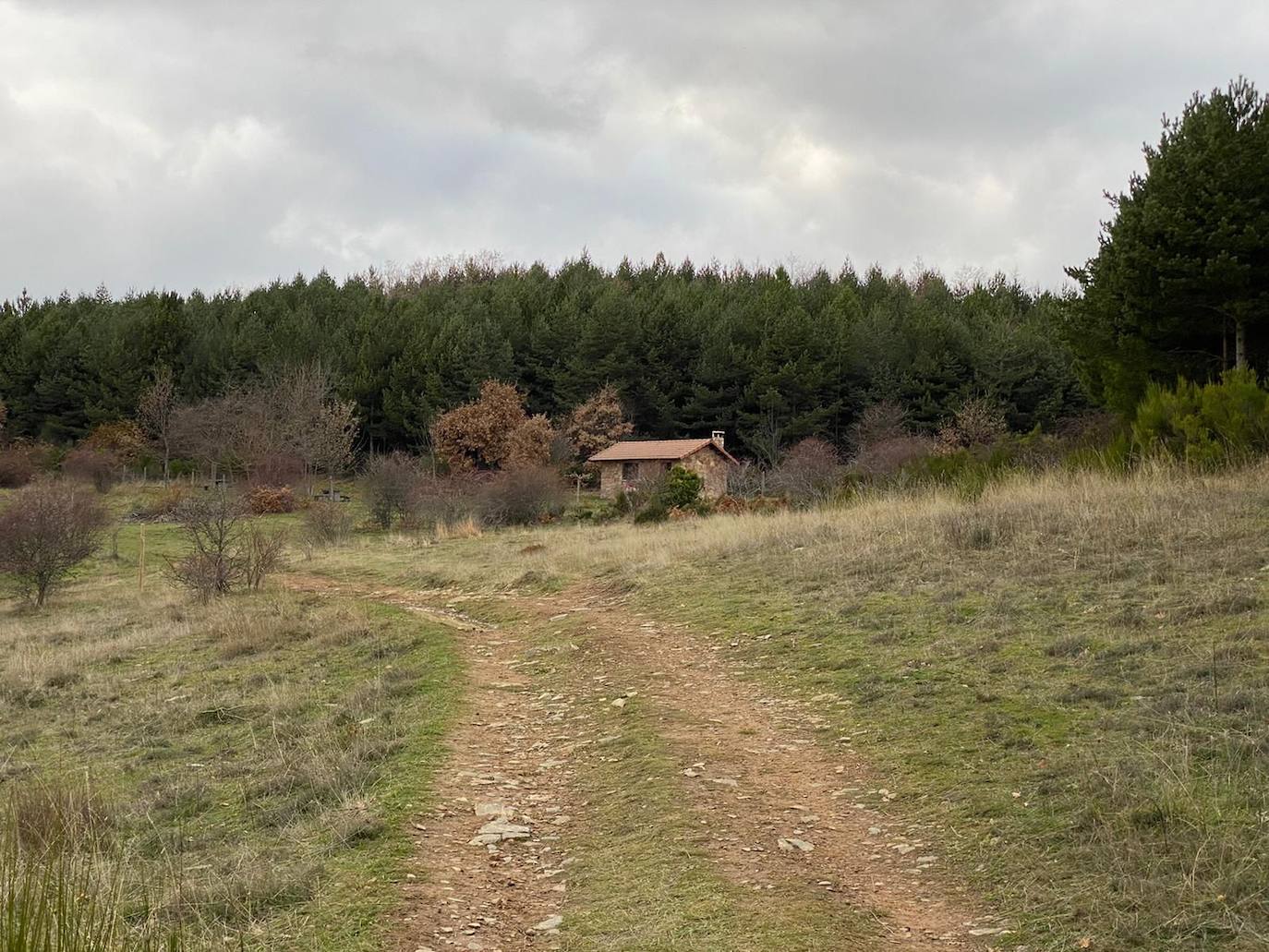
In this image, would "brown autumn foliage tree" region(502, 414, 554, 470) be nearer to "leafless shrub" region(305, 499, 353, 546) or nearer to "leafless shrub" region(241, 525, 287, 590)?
"leafless shrub" region(305, 499, 353, 546)

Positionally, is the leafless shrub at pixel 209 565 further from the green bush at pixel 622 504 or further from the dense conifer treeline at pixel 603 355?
the dense conifer treeline at pixel 603 355

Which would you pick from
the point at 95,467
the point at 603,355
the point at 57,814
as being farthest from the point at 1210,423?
the point at 95,467

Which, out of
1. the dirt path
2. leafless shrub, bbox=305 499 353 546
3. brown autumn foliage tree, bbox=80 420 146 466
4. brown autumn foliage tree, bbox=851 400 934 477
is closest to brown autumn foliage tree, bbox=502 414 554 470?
brown autumn foliage tree, bbox=851 400 934 477

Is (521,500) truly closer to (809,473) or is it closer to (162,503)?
(809,473)

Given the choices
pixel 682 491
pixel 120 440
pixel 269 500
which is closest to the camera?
pixel 682 491

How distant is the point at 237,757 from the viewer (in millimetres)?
8953

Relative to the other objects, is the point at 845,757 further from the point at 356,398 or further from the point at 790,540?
the point at 356,398

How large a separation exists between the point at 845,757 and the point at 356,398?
5829cm

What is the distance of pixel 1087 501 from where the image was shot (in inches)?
502

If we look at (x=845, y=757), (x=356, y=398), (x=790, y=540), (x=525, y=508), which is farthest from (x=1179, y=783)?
(x=356, y=398)

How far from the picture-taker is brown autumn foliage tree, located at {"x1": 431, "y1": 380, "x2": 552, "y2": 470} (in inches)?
2055

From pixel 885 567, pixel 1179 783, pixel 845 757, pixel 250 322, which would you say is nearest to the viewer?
pixel 1179 783

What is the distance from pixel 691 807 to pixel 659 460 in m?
42.8

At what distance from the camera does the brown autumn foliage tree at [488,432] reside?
5219cm
